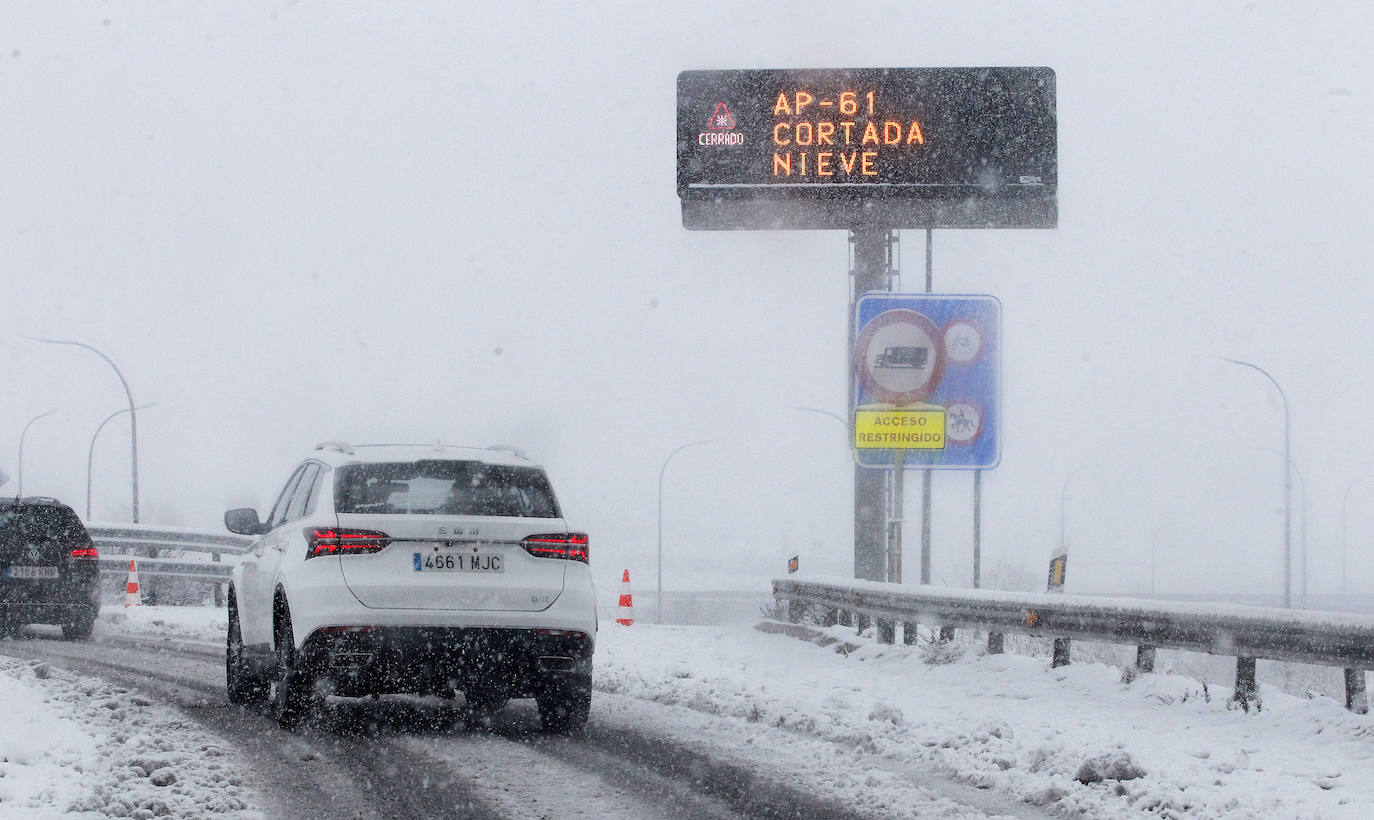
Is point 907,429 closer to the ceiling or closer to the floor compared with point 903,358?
closer to the floor

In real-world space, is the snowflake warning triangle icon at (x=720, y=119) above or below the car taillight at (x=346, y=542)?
above

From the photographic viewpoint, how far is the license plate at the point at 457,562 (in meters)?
7.96

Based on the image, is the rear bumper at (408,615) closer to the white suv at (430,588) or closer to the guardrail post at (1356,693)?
the white suv at (430,588)

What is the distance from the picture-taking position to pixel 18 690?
9.45 metres

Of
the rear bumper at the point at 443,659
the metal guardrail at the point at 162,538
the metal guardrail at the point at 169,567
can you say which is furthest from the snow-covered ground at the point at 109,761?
the metal guardrail at the point at 169,567

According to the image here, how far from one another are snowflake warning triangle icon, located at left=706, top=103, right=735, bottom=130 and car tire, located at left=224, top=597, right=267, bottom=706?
34.2 feet

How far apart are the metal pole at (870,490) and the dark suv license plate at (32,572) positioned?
9319 millimetres

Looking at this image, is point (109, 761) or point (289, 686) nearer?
point (109, 761)

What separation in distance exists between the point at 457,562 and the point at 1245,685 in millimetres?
4480

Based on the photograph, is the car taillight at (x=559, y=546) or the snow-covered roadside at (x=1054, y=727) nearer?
the snow-covered roadside at (x=1054, y=727)

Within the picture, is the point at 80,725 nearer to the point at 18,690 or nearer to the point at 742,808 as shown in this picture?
the point at 18,690

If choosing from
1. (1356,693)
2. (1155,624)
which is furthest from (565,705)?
(1356,693)

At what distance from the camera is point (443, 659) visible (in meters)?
7.93

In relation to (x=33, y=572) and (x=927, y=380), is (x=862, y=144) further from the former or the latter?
(x=33, y=572)
